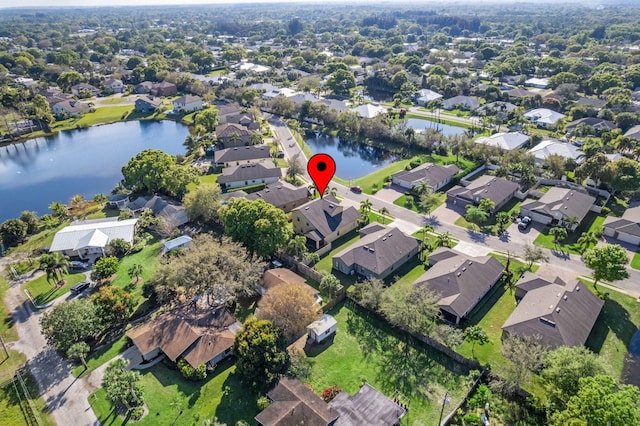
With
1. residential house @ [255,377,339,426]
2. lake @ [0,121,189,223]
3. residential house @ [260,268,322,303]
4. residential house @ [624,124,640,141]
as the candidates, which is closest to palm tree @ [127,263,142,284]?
residential house @ [260,268,322,303]

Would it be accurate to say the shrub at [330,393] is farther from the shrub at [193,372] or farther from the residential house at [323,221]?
the residential house at [323,221]

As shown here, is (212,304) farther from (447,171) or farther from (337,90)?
(337,90)

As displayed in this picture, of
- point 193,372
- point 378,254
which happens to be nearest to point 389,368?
point 378,254

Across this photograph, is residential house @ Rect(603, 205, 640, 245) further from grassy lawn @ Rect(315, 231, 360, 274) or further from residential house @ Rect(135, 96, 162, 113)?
residential house @ Rect(135, 96, 162, 113)

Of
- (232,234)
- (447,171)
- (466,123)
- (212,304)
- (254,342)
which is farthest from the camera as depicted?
(466,123)

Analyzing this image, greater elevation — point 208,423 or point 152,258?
point 208,423

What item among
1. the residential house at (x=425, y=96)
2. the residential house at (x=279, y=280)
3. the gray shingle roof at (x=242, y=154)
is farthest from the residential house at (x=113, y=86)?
the residential house at (x=279, y=280)

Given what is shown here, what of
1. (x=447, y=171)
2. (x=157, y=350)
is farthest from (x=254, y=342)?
(x=447, y=171)
